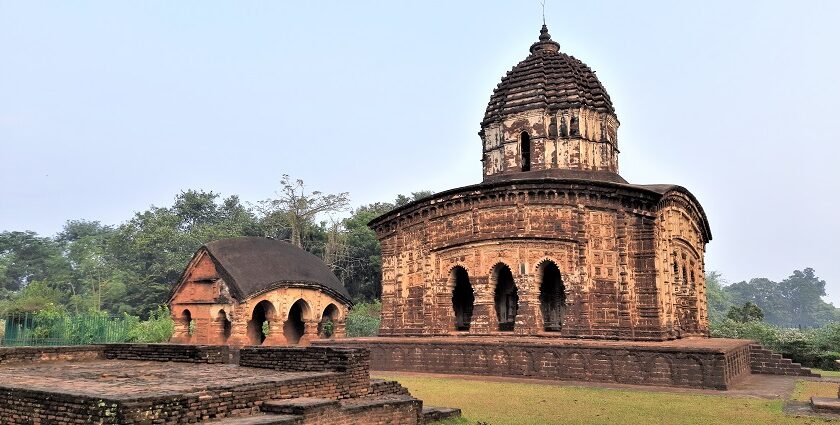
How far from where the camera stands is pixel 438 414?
8945mm

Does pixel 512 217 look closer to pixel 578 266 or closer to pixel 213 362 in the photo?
pixel 578 266

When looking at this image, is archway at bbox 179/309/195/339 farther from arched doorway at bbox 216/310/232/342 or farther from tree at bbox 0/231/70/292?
tree at bbox 0/231/70/292

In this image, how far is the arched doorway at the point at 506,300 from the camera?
2025cm

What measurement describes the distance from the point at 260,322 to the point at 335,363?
706 inches

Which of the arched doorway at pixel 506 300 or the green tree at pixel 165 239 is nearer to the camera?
the arched doorway at pixel 506 300

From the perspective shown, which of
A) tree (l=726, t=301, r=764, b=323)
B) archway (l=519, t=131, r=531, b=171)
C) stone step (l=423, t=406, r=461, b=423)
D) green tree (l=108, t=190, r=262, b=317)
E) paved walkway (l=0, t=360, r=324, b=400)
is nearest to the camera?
paved walkway (l=0, t=360, r=324, b=400)

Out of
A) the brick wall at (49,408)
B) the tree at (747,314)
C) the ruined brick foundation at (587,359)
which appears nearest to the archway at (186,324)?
the ruined brick foundation at (587,359)

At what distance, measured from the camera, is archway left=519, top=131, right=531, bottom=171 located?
21062 mm

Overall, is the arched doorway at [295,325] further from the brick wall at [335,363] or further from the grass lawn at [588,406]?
the brick wall at [335,363]

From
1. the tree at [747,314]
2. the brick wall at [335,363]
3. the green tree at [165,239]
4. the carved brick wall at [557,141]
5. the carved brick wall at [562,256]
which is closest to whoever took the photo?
the brick wall at [335,363]

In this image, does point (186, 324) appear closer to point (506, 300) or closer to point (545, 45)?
point (506, 300)

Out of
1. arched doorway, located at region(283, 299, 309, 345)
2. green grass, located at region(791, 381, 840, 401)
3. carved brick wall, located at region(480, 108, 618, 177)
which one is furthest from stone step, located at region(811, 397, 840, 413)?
arched doorway, located at region(283, 299, 309, 345)

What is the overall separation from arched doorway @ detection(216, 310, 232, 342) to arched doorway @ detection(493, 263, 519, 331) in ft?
32.1

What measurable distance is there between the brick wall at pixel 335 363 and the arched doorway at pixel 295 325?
16.2 metres
